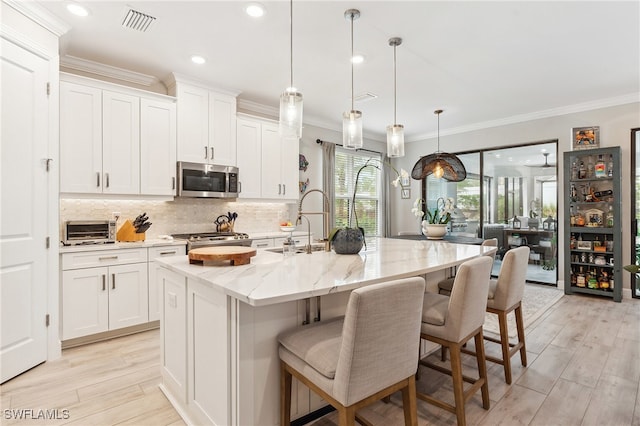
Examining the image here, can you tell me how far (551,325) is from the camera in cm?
358

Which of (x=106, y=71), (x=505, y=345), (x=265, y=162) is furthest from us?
(x=265, y=162)

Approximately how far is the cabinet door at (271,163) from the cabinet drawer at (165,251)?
1441 millimetres

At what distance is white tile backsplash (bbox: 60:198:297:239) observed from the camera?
3.54 metres

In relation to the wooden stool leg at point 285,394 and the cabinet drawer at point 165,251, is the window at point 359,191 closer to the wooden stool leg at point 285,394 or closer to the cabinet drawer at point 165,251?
the cabinet drawer at point 165,251

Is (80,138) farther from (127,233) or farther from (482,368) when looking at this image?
(482,368)

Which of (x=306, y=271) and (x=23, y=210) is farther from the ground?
(x=23, y=210)

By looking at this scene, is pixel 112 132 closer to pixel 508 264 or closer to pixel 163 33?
pixel 163 33

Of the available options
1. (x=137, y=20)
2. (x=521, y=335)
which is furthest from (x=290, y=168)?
(x=521, y=335)

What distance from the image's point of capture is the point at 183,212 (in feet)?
13.9

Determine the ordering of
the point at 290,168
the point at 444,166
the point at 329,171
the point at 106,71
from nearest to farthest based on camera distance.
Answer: the point at 106,71, the point at 444,166, the point at 290,168, the point at 329,171

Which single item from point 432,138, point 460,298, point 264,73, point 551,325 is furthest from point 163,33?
point 432,138

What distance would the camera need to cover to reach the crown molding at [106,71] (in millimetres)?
3438

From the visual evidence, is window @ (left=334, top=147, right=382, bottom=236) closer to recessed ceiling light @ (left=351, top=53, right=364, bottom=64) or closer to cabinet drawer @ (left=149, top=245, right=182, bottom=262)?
recessed ceiling light @ (left=351, top=53, right=364, bottom=64)

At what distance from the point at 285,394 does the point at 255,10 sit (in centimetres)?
268
